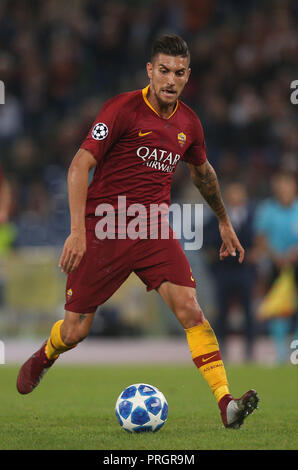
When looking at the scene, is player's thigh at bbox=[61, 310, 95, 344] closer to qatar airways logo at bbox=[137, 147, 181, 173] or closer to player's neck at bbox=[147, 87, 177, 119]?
qatar airways logo at bbox=[137, 147, 181, 173]

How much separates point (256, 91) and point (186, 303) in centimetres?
1111

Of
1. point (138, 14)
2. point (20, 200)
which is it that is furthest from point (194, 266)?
point (138, 14)

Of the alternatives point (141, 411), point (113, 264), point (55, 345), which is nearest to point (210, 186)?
point (113, 264)

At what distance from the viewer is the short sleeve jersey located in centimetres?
590

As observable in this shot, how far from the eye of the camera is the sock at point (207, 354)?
19.3ft

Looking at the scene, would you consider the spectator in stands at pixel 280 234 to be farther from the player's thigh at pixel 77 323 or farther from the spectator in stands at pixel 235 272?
the player's thigh at pixel 77 323

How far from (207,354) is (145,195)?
44.5 inches

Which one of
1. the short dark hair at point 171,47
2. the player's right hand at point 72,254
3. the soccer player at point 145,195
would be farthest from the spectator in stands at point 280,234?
the player's right hand at point 72,254

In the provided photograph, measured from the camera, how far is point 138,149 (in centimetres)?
601

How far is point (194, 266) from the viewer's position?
45.3 ft

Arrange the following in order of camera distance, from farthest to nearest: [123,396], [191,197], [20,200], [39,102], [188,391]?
[39,102]
[20,200]
[191,197]
[188,391]
[123,396]

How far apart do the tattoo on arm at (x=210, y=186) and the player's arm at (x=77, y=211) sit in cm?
105

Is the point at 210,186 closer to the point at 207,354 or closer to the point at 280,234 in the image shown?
the point at 207,354
